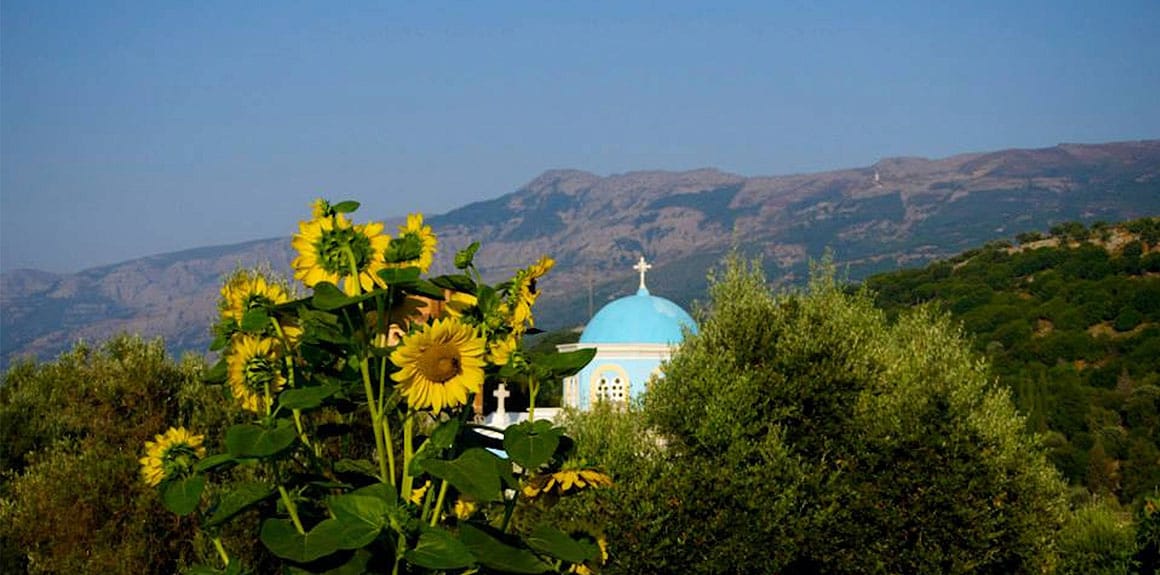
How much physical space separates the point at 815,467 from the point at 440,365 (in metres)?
14.4

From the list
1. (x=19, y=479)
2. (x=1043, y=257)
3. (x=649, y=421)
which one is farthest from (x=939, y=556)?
(x=1043, y=257)

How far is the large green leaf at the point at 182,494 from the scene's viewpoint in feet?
14.7

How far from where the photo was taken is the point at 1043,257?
82.0 meters

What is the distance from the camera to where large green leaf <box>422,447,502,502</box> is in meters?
4.24

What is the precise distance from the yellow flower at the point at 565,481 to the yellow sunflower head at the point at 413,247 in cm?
94

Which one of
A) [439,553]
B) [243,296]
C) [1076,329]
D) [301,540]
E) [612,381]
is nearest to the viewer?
[439,553]

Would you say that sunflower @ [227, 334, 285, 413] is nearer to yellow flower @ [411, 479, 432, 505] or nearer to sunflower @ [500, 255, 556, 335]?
yellow flower @ [411, 479, 432, 505]

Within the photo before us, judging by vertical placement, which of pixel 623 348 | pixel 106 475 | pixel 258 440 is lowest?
pixel 623 348

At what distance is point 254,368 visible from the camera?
455cm

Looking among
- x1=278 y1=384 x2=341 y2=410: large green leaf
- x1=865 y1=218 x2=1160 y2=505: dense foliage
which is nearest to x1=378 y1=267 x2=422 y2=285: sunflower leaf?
x1=278 y1=384 x2=341 y2=410: large green leaf

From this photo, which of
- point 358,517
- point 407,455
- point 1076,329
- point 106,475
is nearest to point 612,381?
point 106,475

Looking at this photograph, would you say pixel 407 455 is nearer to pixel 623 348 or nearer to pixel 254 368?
pixel 254 368

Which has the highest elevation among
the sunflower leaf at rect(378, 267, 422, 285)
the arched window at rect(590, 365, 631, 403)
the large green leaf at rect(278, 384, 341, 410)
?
the sunflower leaf at rect(378, 267, 422, 285)

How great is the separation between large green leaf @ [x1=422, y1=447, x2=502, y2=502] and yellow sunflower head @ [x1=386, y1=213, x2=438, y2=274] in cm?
66
